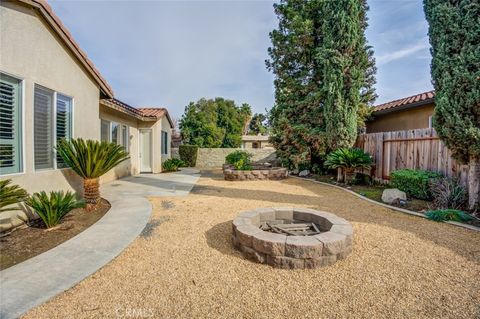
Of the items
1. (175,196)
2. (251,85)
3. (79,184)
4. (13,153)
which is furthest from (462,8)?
(251,85)

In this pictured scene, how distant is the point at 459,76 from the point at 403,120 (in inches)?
296

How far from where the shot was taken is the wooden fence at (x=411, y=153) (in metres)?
6.96

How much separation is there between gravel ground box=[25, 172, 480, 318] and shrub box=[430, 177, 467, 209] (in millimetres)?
1588

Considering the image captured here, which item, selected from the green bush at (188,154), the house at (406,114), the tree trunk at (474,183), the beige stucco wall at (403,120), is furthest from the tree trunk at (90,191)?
the green bush at (188,154)

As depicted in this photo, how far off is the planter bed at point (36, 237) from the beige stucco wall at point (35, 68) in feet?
3.02

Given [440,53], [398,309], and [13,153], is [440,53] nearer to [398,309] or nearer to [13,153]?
[398,309]

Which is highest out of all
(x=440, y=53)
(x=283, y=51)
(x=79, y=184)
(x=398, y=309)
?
(x=283, y=51)

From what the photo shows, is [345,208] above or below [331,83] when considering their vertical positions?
below

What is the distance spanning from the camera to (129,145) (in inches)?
492

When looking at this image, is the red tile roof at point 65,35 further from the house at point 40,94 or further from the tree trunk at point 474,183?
the tree trunk at point 474,183

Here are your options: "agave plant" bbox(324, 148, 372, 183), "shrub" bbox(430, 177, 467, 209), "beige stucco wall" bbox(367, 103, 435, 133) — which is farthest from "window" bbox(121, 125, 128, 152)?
"beige stucco wall" bbox(367, 103, 435, 133)

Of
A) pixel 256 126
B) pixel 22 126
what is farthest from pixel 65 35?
pixel 256 126

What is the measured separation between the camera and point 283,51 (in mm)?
14328

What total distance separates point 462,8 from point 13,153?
10.4m
